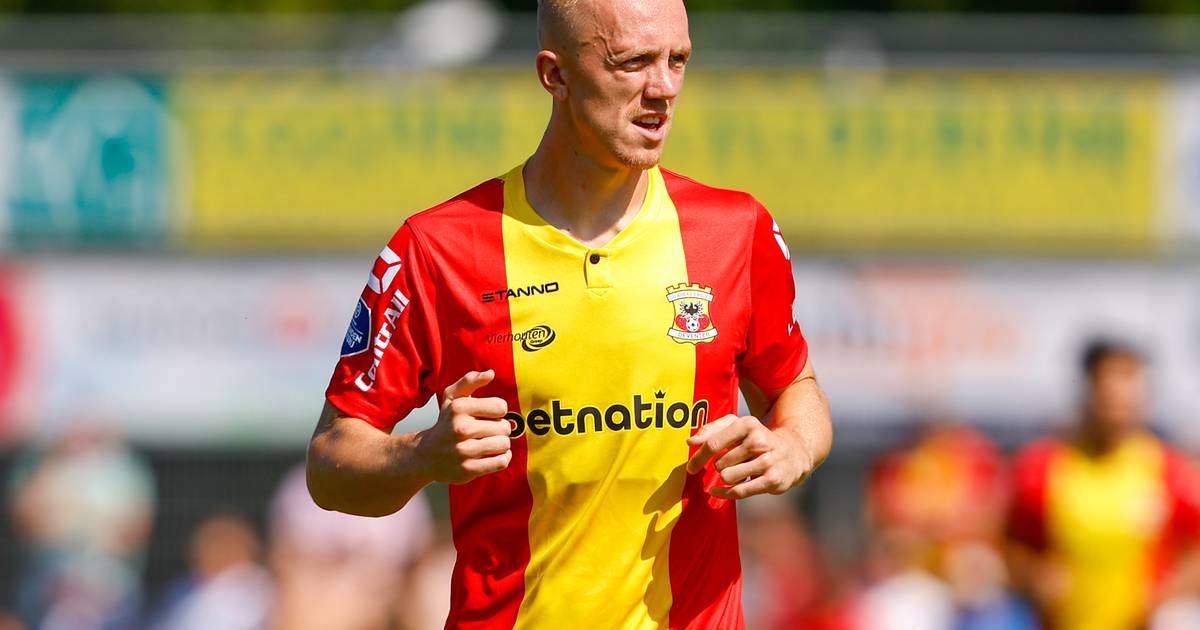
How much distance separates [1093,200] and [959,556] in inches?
192

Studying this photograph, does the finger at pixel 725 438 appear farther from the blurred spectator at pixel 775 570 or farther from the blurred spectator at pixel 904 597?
A: the blurred spectator at pixel 775 570

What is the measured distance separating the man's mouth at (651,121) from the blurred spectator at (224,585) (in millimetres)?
7370

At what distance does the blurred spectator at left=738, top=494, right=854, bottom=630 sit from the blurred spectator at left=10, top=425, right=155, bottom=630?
4529 millimetres

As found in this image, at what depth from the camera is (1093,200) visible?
15055 millimetres

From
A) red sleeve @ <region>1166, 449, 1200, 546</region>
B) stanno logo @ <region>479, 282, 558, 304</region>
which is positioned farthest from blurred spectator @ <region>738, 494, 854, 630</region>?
stanno logo @ <region>479, 282, 558, 304</region>

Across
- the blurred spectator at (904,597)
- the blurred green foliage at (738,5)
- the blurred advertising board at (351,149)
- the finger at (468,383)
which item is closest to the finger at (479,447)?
the finger at (468,383)

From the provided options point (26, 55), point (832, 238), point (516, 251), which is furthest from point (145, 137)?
point (516, 251)

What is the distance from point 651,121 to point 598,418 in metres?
0.66

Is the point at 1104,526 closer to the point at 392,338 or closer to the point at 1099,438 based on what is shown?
the point at 1099,438

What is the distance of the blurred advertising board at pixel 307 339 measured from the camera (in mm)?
14805

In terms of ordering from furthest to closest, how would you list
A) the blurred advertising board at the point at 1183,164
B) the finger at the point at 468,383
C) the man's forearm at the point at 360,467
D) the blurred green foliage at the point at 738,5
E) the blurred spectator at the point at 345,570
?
the blurred green foliage at the point at 738,5 → the blurred advertising board at the point at 1183,164 → the blurred spectator at the point at 345,570 → the man's forearm at the point at 360,467 → the finger at the point at 468,383

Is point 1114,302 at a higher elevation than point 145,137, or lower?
lower

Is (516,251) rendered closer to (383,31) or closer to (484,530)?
(484,530)

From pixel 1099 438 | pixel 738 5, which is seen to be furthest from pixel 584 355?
pixel 738 5
